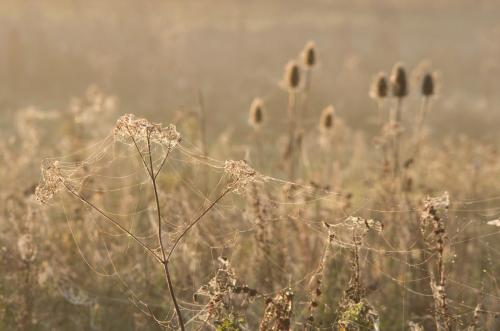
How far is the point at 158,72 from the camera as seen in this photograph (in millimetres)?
23438

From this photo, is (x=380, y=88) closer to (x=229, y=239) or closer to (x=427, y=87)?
(x=427, y=87)

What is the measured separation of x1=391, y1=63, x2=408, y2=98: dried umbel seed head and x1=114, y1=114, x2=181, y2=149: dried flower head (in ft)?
12.3

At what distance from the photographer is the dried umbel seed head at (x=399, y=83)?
584 cm

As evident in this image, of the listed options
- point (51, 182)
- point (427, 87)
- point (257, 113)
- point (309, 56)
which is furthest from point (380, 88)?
point (51, 182)

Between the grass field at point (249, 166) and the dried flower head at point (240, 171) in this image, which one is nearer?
the dried flower head at point (240, 171)

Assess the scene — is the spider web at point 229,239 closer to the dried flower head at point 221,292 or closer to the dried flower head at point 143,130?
the dried flower head at point 221,292

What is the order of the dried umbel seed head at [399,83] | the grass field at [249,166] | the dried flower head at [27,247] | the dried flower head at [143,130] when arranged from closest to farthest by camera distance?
1. the dried flower head at [143,130]
2. the grass field at [249,166]
3. the dried flower head at [27,247]
4. the dried umbel seed head at [399,83]

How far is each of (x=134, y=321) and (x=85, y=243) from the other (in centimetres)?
126

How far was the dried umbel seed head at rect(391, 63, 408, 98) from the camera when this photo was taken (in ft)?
19.2

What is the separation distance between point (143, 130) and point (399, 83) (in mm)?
3888

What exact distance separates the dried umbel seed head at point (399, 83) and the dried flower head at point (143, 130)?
3.74 m

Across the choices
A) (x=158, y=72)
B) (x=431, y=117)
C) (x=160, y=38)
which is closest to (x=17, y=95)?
(x=158, y=72)

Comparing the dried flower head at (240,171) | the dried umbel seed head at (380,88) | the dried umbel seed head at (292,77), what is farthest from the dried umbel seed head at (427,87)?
the dried flower head at (240,171)

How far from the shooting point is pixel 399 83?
586 cm
